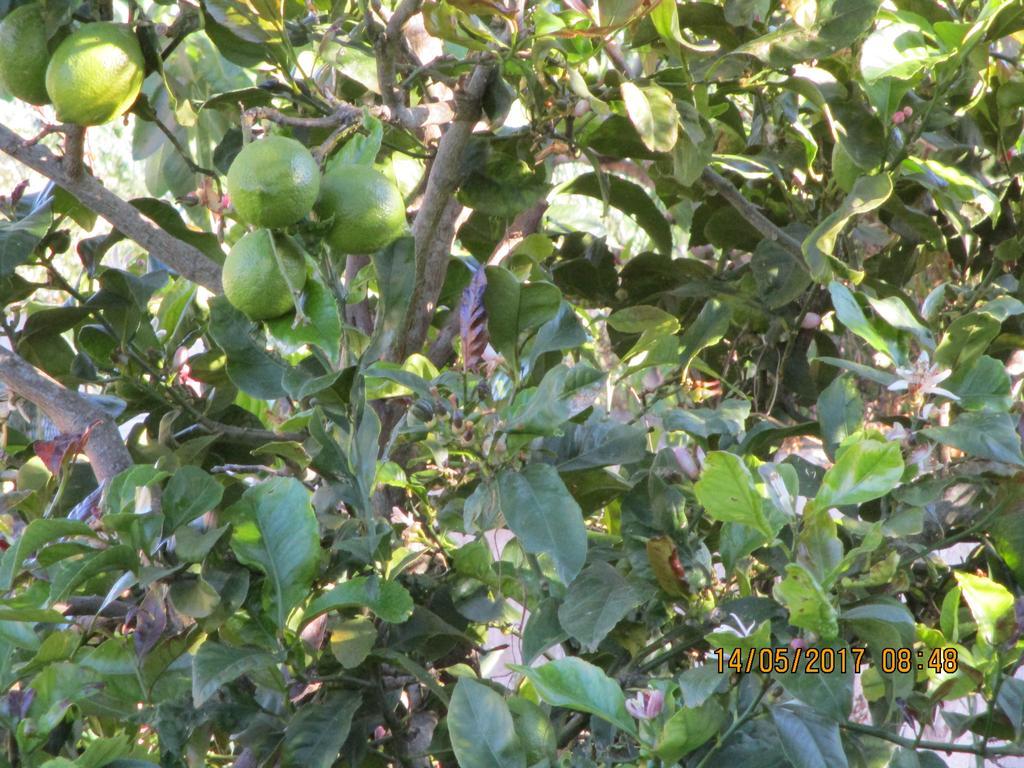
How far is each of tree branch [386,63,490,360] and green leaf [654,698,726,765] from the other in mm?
294

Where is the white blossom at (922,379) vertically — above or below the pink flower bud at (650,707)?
above

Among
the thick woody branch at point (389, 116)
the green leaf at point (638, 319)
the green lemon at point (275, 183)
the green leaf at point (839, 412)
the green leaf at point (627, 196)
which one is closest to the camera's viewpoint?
the green lemon at point (275, 183)

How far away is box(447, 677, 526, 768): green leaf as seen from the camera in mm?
611

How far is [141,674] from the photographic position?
2.32 feet

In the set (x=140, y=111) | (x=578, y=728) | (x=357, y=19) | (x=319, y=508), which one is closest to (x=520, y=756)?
(x=578, y=728)

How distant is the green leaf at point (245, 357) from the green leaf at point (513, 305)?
16cm

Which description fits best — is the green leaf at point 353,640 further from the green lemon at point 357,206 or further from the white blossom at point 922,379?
the white blossom at point 922,379

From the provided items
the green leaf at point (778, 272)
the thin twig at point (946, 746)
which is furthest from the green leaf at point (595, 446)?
the green leaf at point (778, 272)

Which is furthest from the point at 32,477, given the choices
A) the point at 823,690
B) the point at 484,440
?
the point at 823,690

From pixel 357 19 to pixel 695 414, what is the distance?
20.1 inches

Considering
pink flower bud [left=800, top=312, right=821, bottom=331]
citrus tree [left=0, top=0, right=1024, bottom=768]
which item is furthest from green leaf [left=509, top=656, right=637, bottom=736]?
pink flower bud [left=800, top=312, right=821, bottom=331]

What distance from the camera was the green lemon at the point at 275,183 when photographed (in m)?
0.54

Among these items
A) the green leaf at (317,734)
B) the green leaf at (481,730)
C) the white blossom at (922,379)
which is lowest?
the green leaf at (317,734)
